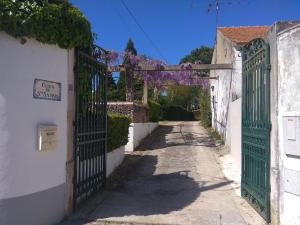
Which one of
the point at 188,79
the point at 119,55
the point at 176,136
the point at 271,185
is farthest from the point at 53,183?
the point at 188,79

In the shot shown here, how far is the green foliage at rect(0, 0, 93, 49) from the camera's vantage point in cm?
568

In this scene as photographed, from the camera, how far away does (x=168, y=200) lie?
8.76m

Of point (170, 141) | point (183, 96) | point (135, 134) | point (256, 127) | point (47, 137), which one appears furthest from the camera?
point (183, 96)

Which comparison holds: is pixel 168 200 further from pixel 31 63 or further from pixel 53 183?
pixel 31 63

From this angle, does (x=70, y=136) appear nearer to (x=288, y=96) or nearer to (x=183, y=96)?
(x=288, y=96)

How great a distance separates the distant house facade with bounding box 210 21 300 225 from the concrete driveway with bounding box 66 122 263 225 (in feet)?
Result: 2.12

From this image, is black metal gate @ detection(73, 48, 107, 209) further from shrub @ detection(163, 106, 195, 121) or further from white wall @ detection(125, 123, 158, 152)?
shrub @ detection(163, 106, 195, 121)

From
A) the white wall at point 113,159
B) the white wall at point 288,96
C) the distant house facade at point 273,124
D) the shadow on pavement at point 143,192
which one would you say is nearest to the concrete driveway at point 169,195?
the shadow on pavement at point 143,192

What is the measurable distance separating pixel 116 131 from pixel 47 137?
18.6ft

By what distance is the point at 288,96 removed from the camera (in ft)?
19.8

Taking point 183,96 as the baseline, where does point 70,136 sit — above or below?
below

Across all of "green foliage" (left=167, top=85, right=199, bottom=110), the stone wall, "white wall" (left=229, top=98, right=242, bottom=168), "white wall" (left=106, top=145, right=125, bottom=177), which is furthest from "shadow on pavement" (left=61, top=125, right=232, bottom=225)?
"green foliage" (left=167, top=85, right=199, bottom=110)

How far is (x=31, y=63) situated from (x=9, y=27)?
680mm

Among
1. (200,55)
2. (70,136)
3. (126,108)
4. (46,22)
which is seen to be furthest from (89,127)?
(200,55)
